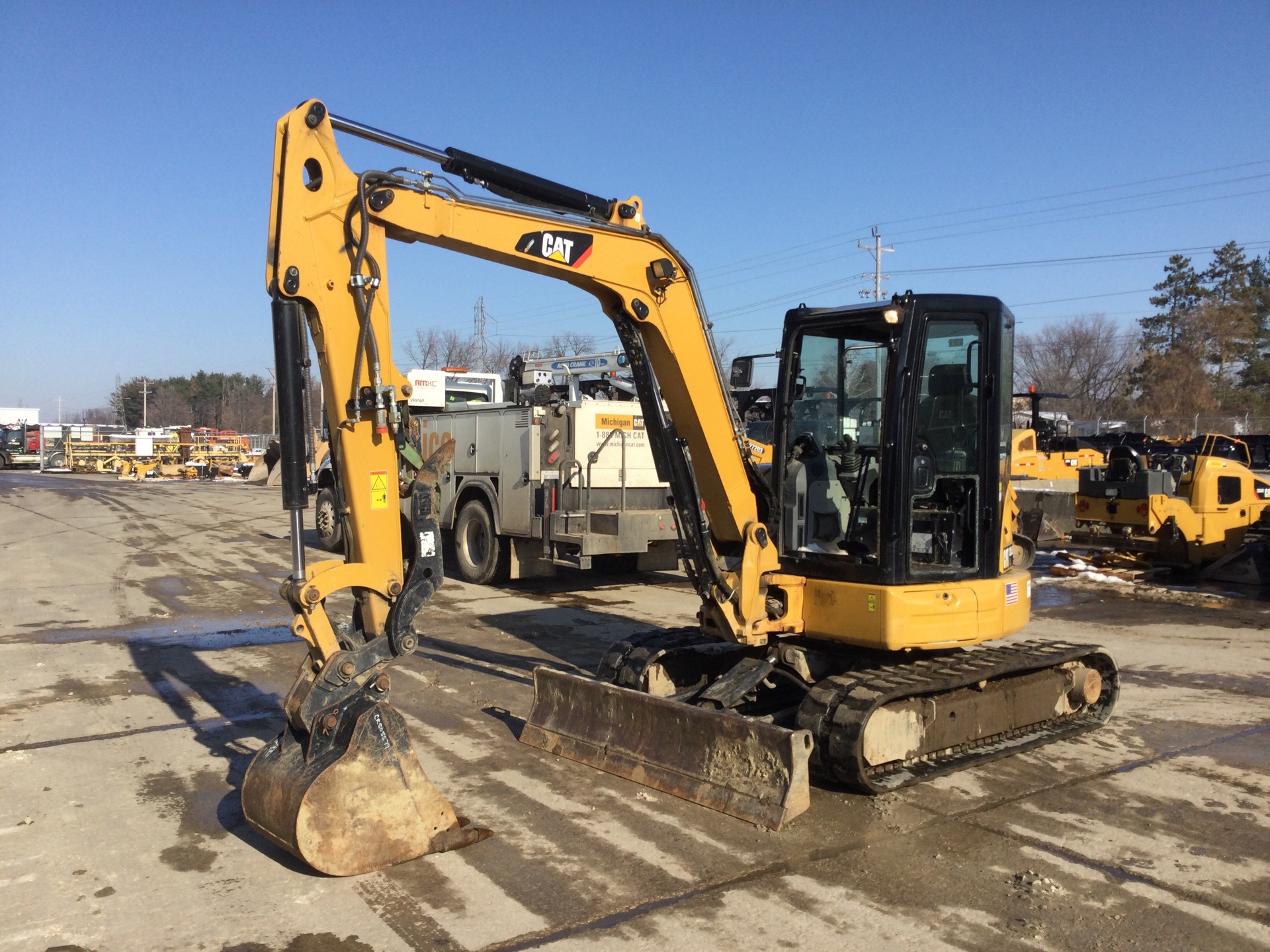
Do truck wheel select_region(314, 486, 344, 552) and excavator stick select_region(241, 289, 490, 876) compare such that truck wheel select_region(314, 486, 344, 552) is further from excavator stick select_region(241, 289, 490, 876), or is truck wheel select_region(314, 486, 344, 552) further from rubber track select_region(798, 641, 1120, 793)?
rubber track select_region(798, 641, 1120, 793)

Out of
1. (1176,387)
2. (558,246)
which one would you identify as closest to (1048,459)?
(558,246)

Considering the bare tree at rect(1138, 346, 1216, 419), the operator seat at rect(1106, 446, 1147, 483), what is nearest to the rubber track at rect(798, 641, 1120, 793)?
the operator seat at rect(1106, 446, 1147, 483)

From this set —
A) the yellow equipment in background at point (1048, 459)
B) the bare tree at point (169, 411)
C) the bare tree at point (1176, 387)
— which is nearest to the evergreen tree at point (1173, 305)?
the bare tree at point (1176, 387)

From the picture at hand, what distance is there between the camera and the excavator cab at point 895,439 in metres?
5.91

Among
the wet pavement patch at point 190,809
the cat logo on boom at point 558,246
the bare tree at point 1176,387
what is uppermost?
the bare tree at point 1176,387

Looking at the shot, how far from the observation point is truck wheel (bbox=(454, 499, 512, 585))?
1362cm

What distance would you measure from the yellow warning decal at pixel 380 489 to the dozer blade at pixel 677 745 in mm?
1959

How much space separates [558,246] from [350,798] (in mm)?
2985

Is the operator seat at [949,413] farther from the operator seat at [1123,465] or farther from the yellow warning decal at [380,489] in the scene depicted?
the operator seat at [1123,465]

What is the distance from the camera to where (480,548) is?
45.9 ft

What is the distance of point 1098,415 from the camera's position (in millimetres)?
52719

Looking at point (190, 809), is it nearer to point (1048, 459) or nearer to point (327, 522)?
point (327, 522)

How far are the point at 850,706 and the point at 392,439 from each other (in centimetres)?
279

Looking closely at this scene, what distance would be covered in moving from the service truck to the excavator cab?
5070 mm
